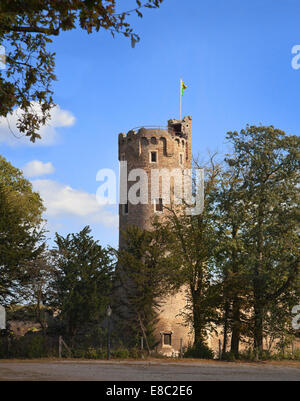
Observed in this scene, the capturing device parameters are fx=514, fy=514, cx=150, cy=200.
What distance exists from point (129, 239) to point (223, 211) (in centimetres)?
742

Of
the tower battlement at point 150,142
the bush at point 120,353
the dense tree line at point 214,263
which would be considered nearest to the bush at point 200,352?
the dense tree line at point 214,263

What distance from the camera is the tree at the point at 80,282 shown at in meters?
30.9

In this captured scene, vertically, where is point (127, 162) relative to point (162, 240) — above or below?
above

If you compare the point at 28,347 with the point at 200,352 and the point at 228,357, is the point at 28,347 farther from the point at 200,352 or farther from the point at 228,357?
the point at 228,357

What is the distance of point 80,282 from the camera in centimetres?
3152

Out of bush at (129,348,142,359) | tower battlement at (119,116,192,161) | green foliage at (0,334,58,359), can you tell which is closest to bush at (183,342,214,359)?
bush at (129,348,142,359)

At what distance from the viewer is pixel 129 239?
36.3 meters

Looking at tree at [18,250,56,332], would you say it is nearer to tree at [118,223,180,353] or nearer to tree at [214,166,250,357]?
tree at [118,223,180,353]

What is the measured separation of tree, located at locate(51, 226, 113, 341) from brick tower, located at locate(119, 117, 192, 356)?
9646 millimetres

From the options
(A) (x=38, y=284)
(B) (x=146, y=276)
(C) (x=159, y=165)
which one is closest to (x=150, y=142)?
(C) (x=159, y=165)
